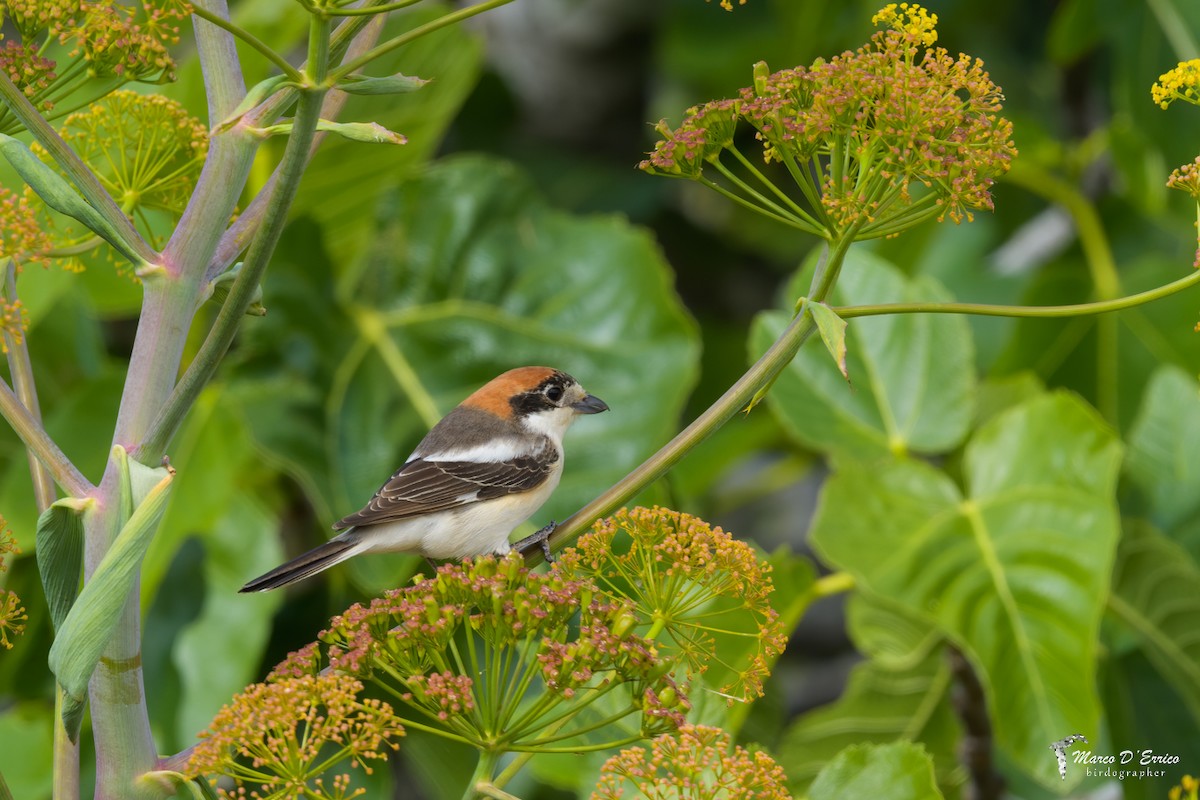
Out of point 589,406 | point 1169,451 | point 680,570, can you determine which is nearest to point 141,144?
point 680,570

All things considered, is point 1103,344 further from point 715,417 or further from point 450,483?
point 715,417

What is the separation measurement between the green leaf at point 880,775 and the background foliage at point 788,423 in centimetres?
37

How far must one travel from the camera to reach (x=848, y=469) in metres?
2.52

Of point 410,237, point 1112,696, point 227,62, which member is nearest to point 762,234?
point 410,237

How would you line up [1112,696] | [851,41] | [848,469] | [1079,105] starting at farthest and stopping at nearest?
1. [1079,105]
2. [851,41]
3. [1112,696]
4. [848,469]

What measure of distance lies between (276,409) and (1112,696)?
6.27 feet

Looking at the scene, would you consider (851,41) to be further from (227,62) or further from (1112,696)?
(227,62)

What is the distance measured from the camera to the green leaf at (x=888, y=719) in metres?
2.82

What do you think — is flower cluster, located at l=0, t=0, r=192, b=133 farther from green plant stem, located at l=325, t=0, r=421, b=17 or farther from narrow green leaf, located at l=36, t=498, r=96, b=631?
narrow green leaf, located at l=36, t=498, r=96, b=631

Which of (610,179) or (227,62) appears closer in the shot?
(227,62)

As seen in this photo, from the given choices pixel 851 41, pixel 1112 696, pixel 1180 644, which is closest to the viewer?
pixel 1180 644

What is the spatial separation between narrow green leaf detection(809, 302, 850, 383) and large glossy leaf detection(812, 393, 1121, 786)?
1.30 meters

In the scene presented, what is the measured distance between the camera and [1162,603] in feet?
8.89

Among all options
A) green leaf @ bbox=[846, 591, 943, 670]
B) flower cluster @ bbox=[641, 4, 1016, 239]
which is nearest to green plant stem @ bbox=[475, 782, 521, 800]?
flower cluster @ bbox=[641, 4, 1016, 239]
